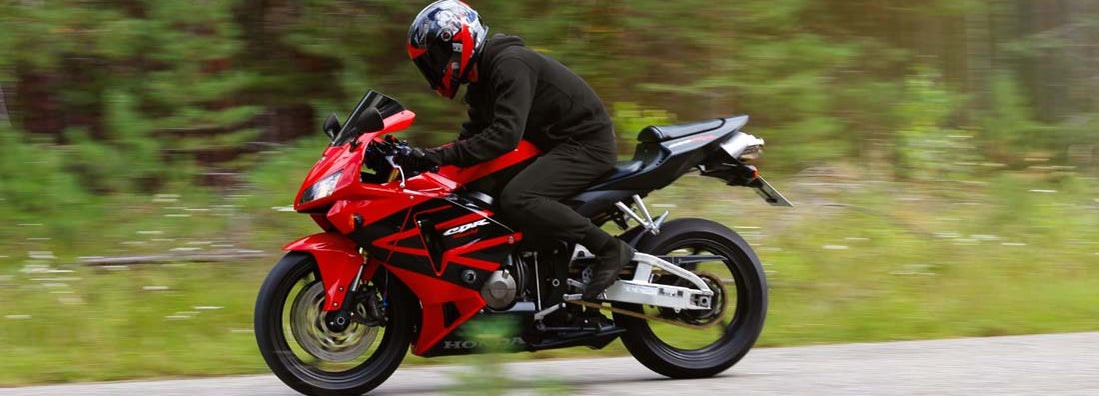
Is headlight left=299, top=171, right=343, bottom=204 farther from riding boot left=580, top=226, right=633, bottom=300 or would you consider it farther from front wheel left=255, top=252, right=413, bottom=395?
riding boot left=580, top=226, right=633, bottom=300

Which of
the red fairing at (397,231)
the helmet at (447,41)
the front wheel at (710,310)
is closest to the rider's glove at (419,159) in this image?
the red fairing at (397,231)

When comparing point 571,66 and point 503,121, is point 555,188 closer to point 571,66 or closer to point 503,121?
A: point 503,121

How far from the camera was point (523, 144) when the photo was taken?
6.35 meters

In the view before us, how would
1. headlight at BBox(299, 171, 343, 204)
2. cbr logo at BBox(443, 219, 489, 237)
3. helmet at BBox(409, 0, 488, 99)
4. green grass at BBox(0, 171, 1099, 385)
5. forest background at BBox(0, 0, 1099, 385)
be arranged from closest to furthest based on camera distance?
headlight at BBox(299, 171, 343, 204), helmet at BBox(409, 0, 488, 99), cbr logo at BBox(443, 219, 489, 237), green grass at BBox(0, 171, 1099, 385), forest background at BBox(0, 0, 1099, 385)

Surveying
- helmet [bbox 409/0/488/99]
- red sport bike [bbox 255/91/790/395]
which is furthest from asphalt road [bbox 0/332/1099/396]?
helmet [bbox 409/0/488/99]

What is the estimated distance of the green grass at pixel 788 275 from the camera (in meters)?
7.48

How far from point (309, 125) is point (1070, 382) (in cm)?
644

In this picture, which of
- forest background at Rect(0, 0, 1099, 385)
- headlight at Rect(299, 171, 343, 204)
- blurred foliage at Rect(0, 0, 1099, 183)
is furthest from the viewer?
blurred foliage at Rect(0, 0, 1099, 183)

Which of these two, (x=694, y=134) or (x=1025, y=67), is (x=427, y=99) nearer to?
(x=694, y=134)

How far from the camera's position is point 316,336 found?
19.8ft

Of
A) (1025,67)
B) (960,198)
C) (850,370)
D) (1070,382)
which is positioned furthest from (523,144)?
(1025,67)

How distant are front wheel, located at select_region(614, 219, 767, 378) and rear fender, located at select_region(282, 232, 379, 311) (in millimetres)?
1301

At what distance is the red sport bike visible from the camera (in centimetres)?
596

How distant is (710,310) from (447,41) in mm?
1796
